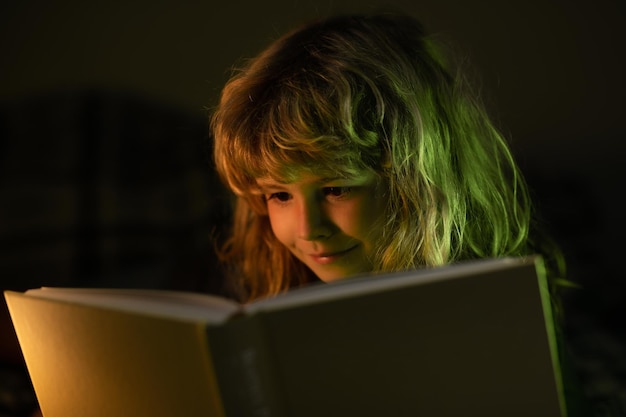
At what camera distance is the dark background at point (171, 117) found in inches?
68.7

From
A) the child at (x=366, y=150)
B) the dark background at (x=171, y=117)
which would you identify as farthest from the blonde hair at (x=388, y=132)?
the dark background at (x=171, y=117)

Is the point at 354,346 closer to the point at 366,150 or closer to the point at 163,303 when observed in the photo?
the point at 163,303

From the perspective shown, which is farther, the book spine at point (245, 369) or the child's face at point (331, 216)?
the child's face at point (331, 216)

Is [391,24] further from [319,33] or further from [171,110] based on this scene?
[171,110]

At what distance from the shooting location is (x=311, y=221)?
739 millimetres

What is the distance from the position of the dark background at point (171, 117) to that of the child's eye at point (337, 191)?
2.97 ft

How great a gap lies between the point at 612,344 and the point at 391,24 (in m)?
0.96

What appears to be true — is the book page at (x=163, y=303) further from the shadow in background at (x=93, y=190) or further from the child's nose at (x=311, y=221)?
the shadow in background at (x=93, y=190)

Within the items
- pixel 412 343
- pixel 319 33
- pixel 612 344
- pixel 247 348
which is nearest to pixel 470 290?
pixel 412 343

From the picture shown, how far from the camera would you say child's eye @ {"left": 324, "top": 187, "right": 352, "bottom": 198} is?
74 centimetres

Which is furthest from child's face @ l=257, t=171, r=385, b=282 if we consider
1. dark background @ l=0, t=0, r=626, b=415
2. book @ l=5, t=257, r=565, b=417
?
dark background @ l=0, t=0, r=626, b=415

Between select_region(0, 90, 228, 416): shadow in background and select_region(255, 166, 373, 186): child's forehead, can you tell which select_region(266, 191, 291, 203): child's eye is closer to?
select_region(255, 166, 373, 186): child's forehead

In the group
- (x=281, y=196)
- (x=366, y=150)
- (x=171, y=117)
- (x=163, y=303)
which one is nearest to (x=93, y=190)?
(x=171, y=117)

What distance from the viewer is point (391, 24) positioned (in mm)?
838
